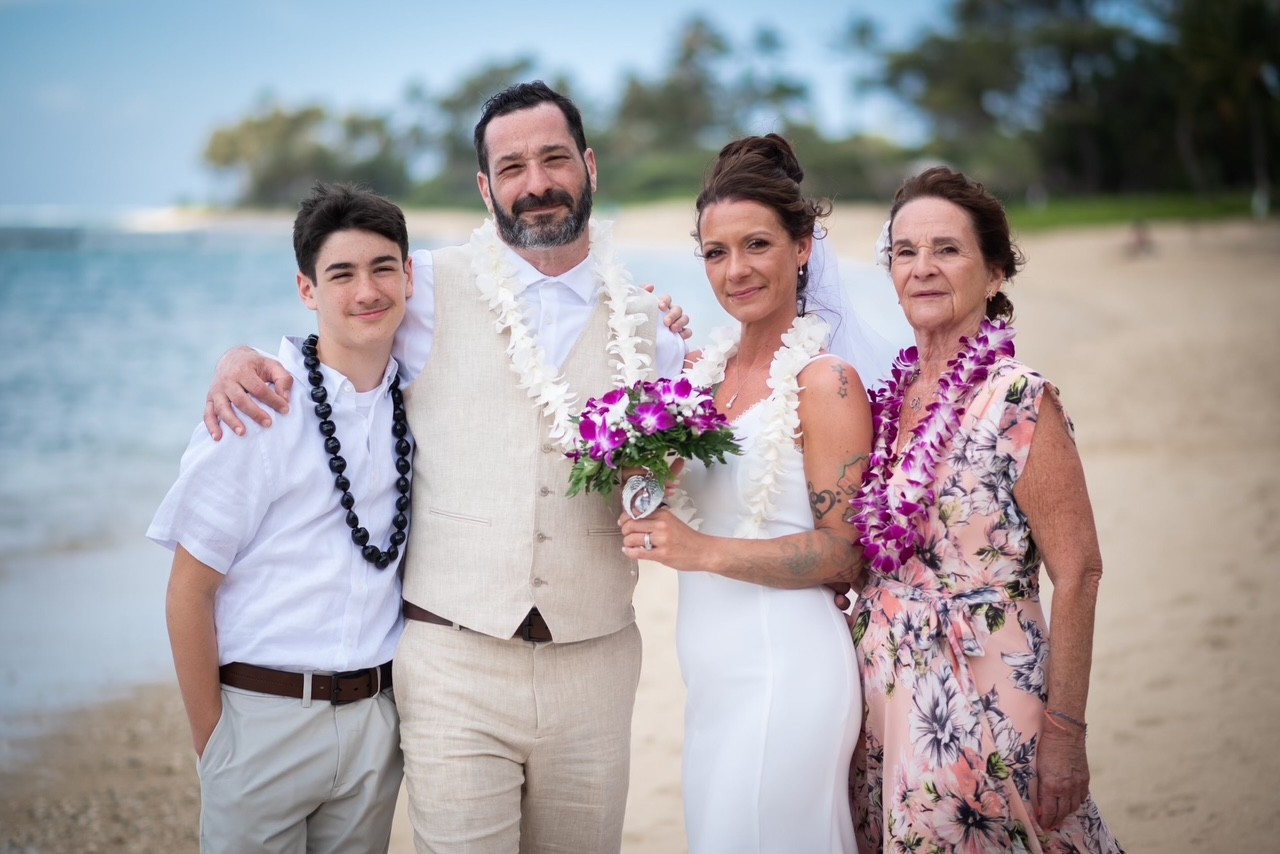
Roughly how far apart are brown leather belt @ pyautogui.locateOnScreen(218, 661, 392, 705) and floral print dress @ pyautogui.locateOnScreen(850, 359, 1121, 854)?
1601 mm

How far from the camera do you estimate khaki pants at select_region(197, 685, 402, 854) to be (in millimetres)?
3213

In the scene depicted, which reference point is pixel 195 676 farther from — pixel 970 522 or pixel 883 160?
pixel 883 160

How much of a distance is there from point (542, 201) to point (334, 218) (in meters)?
0.68

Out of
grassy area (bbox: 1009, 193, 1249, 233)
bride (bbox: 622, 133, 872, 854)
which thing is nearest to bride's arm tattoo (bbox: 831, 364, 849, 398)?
bride (bbox: 622, 133, 872, 854)

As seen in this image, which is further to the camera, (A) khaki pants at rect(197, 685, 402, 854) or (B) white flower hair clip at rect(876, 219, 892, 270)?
(B) white flower hair clip at rect(876, 219, 892, 270)

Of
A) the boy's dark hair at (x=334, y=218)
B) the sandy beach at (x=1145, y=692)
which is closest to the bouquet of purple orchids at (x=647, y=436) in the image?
the boy's dark hair at (x=334, y=218)

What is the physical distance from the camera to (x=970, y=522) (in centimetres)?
306

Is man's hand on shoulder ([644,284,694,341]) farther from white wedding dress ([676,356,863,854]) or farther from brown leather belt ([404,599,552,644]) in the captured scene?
brown leather belt ([404,599,552,644])

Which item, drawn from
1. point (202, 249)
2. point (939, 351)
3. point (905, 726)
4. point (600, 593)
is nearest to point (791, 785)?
point (905, 726)

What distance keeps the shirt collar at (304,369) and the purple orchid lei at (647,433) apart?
2.59ft

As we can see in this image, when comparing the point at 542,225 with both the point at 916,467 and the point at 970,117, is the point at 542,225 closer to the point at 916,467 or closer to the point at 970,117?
the point at 916,467

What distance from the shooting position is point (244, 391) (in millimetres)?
3250

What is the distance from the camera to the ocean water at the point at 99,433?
8.29 meters

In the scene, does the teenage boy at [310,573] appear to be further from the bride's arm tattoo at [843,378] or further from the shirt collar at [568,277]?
the bride's arm tattoo at [843,378]
